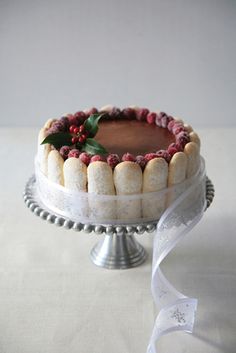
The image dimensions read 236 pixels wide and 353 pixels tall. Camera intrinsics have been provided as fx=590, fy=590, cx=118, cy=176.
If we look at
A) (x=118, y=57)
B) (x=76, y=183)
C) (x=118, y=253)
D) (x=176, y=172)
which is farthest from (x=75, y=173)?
(x=118, y=57)

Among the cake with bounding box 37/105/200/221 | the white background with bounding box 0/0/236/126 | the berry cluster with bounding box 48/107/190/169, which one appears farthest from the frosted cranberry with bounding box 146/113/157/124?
the white background with bounding box 0/0/236/126

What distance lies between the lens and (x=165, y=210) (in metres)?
1.39

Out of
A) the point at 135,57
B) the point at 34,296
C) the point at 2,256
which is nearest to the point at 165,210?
the point at 34,296

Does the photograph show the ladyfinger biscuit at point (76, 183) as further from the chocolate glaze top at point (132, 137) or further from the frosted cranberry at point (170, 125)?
the frosted cranberry at point (170, 125)

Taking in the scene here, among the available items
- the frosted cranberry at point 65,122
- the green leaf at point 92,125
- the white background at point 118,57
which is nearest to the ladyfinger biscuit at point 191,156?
the green leaf at point 92,125

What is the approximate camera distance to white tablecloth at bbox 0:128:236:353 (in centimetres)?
131

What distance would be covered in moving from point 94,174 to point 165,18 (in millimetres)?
1371

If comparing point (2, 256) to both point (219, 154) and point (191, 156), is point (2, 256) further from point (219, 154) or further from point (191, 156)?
point (219, 154)

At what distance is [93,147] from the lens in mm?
1398

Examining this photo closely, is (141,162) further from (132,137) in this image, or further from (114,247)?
(114,247)

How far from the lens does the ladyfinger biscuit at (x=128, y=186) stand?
4.35 feet

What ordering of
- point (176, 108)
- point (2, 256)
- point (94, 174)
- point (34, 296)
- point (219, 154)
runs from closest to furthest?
point (94, 174) < point (34, 296) < point (2, 256) < point (219, 154) < point (176, 108)

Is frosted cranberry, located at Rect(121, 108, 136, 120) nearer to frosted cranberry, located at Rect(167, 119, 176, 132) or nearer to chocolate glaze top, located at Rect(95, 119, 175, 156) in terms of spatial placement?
chocolate glaze top, located at Rect(95, 119, 175, 156)

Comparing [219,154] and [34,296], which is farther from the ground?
[219,154]
